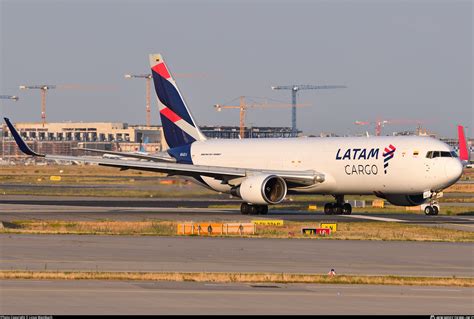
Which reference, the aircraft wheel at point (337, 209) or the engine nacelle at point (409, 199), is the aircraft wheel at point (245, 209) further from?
the engine nacelle at point (409, 199)

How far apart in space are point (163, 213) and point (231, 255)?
953 inches

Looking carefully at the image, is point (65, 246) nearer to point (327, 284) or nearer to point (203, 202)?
point (327, 284)

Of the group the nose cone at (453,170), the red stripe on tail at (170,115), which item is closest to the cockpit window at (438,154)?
the nose cone at (453,170)

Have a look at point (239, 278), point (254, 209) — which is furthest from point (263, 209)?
point (239, 278)

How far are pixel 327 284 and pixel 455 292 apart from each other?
10.8 feet

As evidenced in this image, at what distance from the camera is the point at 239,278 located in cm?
2709

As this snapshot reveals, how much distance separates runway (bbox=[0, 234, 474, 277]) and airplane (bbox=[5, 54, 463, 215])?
1614 centimetres

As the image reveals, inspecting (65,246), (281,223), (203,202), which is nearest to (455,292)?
(65,246)

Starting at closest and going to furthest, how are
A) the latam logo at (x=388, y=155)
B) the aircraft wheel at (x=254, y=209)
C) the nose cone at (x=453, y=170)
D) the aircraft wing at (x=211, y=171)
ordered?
the nose cone at (x=453, y=170) → the latam logo at (x=388, y=155) → the aircraft wing at (x=211, y=171) → the aircraft wheel at (x=254, y=209)

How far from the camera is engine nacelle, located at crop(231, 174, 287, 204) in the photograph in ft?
188

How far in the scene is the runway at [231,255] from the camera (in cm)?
3020

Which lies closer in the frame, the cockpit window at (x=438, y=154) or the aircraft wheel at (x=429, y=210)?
the cockpit window at (x=438, y=154)

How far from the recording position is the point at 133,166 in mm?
58500

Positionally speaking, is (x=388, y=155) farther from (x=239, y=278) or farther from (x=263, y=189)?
(x=239, y=278)
